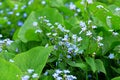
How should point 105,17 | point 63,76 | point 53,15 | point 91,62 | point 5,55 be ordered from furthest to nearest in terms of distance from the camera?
point 53,15 → point 105,17 → point 5,55 → point 91,62 → point 63,76

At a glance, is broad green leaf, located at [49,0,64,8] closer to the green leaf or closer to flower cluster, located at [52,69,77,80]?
the green leaf

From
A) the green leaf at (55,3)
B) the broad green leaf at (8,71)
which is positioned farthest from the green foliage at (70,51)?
the green leaf at (55,3)

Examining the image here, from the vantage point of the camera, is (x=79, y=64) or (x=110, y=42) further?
(x=110, y=42)

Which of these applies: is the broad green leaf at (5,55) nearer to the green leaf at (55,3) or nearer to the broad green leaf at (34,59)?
the broad green leaf at (34,59)

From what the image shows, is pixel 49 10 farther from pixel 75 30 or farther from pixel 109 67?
pixel 109 67

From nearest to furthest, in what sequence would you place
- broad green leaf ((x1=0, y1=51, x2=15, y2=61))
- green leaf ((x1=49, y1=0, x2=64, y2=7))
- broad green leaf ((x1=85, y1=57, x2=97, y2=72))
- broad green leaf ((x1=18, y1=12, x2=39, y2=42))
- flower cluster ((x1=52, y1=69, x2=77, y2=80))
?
flower cluster ((x1=52, y1=69, x2=77, y2=80)), broad green leaf ((x1=85, y1=57, x2=97, y2=72)), broad green leaf ((x1=0, y1=51, x2=15, y2=61)), broad green leaf ((x1=18, y1=12, x2=39, y2=42)), green leaf ((x1=49, y1=0, x2=64, y2=7))

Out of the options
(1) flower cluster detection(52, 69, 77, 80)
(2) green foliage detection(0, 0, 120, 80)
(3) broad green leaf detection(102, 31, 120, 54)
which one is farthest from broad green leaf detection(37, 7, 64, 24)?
(1) flower cluster detection(52, 69, 77, 80)

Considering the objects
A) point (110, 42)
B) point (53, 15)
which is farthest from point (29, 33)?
point (110, 42)

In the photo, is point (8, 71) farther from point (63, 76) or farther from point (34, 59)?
point (63, 76)
